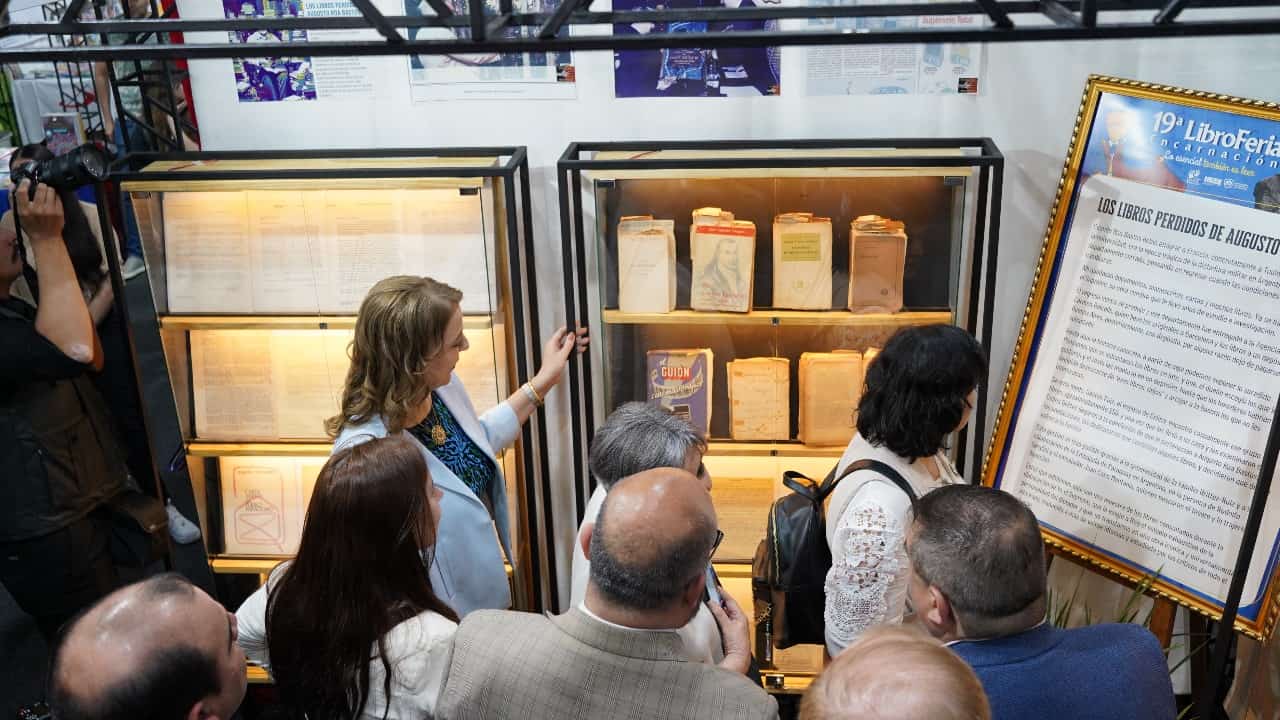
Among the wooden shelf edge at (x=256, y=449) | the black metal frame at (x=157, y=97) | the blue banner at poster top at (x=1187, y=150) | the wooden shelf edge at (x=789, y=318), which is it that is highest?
the black metal frame at (x=157, y=97)

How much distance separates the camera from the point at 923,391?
7.90 ft

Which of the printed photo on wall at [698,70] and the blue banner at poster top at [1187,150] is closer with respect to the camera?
the blue banner at poster top at [1187,150]

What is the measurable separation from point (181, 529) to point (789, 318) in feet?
9.28

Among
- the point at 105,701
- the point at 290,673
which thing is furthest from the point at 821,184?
the point at 105,701

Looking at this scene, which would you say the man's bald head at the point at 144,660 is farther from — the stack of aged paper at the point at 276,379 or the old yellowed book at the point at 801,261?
the old yellowed book at the point at 801,261

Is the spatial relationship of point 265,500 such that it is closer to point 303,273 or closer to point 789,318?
point 303,273

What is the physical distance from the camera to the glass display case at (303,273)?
10.4 ft

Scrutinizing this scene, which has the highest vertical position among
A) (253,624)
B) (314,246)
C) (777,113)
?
(777,113)

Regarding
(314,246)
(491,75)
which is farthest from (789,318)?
(314,246)

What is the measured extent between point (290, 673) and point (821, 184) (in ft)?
7.04

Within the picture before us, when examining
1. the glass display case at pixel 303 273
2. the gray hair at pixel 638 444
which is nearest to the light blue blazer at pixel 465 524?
the glass display case at pixel 303 273

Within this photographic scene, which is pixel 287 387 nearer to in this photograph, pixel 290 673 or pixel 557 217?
pixel 557 217

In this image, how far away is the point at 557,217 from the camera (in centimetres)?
354

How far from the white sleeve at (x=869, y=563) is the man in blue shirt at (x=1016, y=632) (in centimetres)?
28
